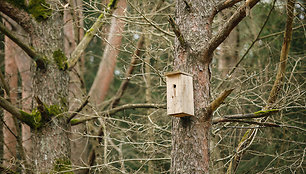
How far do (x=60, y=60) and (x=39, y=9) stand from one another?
0.74 m

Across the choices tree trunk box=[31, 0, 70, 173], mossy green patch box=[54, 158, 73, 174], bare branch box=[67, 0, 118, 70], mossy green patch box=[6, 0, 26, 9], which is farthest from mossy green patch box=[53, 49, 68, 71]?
mossy green patch box=[54, 158, 73, 174]

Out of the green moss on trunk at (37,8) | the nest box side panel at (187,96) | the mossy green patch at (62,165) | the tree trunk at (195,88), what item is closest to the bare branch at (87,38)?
the green moss on trunk at (37,8)

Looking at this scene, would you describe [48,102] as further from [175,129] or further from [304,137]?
[304,137]

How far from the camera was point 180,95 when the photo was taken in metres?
3.50

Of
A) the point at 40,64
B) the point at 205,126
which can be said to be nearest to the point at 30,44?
the point at 40,64

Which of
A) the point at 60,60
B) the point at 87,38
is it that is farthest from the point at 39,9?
the point at 87,38

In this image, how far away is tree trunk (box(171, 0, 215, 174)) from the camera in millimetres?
3586

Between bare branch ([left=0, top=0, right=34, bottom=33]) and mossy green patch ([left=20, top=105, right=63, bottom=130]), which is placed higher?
bare branch ([left=0, top=0, right=34, bottom=33])

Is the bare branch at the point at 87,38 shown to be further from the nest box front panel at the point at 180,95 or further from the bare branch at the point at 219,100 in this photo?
the bare branch at the point at 219,100

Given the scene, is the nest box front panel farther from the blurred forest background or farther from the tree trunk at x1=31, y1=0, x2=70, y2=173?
the tree trunk at x1=31, y1=0, x2=70, y2=173

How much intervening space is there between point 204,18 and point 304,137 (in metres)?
4.12

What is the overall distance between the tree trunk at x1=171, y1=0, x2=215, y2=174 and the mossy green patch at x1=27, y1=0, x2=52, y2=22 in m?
2.23

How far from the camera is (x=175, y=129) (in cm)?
372

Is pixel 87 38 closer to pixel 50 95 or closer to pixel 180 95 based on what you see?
pixel 50 95
